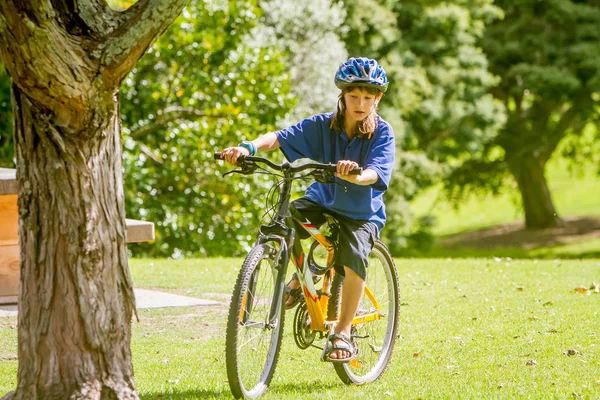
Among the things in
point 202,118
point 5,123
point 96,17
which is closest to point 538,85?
point 202,118

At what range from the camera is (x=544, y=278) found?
9.84 metres

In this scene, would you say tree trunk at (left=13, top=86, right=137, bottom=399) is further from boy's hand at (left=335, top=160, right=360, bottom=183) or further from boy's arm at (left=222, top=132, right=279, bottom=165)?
boy's hand at (left=335, top=160, right=360, bottom=183)

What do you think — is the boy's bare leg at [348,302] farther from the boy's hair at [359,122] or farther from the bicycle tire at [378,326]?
the boy's hair at [359,122]

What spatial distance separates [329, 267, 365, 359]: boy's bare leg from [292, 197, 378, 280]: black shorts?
4 cm

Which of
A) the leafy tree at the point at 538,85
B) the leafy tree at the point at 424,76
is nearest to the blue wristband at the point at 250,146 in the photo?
the leafy tree at the point at 424,76

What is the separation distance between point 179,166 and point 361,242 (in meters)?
9.98

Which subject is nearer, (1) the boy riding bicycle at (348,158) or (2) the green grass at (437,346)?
(1) the boy riding bicycle at (348,158)

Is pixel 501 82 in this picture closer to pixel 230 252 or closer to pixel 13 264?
pixel 230 252

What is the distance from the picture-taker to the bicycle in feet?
14.3

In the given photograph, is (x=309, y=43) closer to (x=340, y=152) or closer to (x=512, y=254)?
(x=512, y=254)

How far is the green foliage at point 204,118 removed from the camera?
14.4 m

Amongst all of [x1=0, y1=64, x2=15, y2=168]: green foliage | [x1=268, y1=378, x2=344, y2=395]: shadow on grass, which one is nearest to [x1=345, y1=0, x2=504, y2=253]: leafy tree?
[x1=0, y1=64, x2=15, y2=168]: green foliage

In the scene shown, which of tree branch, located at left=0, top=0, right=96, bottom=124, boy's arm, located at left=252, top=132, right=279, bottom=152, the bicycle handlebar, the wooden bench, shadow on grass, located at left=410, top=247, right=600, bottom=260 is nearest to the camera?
tree branch, located at left=0, top=0, right=96, bottom=124

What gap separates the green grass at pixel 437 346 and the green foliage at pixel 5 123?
16.0ft
